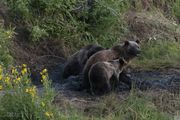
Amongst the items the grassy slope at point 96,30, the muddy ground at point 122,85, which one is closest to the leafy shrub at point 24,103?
the muddy ground at point 122,85

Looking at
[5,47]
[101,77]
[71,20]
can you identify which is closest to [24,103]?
[101,77]

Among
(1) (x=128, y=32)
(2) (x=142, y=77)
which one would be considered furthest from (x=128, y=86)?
(1) (x=128, y=32)

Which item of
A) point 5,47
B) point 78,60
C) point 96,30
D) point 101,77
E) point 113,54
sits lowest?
point 101,77

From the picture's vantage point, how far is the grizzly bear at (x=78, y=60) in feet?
37.0

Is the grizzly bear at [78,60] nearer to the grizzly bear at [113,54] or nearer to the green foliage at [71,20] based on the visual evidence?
the grizzly bear at [113,54]

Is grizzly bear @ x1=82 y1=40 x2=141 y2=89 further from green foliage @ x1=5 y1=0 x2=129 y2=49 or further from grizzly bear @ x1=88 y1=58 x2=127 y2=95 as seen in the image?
green foliage @ x1=5 y1=0 x2=129 y2=49

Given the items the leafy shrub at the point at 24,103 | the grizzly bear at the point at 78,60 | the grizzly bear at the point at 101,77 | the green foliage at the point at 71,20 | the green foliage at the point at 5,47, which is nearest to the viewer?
the leafy shrub at the point at 24,103

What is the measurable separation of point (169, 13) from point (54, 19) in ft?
15.0

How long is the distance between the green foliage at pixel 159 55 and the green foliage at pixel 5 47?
2.72 meters

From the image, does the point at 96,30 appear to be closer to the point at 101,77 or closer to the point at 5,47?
the point at 5,47

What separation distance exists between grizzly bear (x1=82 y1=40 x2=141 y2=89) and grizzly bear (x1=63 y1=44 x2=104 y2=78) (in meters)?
0.33

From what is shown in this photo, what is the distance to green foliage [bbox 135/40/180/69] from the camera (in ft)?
38.1

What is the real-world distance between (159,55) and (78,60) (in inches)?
89.7

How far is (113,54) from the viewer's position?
11180 millimetres
